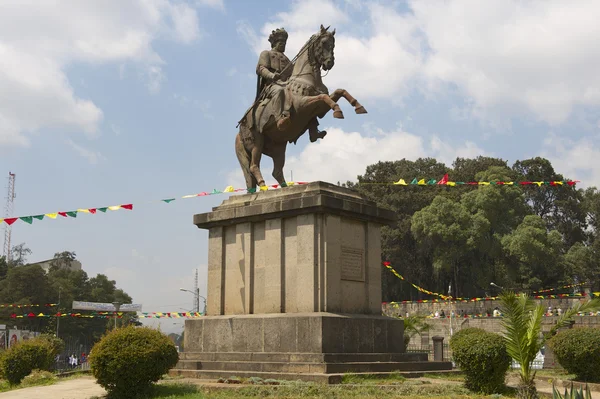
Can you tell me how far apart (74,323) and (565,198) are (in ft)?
174

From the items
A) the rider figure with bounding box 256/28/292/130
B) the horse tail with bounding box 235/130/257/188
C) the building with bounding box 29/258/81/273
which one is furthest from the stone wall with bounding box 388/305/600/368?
the building with bounding box 29/258/81/273

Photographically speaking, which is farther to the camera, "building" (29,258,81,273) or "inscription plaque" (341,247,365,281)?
"building" (29,258,81,273)

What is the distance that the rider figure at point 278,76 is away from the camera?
16.6 m

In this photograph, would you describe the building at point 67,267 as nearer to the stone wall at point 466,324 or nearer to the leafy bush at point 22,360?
the stone wall at point 466,324

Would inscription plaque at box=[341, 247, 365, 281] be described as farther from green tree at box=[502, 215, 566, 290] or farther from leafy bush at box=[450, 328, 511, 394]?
green tree at box=[502, 215, 566, 290]

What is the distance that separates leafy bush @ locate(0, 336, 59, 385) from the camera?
18078mm

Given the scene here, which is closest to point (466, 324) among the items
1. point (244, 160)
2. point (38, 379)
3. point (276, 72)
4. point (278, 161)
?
→ point (278, 161)

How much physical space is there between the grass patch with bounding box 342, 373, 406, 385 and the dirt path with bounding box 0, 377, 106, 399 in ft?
16.3

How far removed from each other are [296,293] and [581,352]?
792 cm

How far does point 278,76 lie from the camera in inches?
675

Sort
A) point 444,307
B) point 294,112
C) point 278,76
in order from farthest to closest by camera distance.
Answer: point 444,307 → point 278,76 → point 294,112

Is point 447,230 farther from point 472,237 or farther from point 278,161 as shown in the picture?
point 278,161

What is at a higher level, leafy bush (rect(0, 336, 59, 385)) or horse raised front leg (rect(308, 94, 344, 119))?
horse raised front leg (rect(308, 94, 344, 119))

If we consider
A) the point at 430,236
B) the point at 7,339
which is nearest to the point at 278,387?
the point at 7,339
